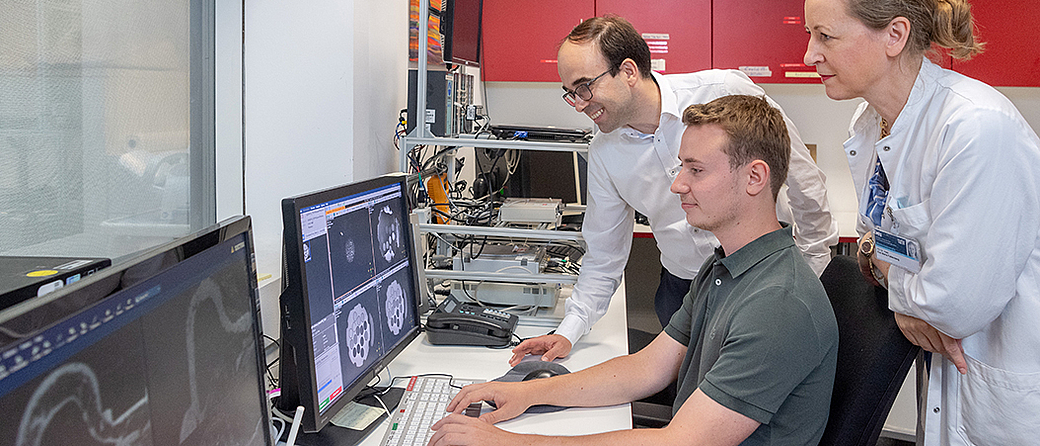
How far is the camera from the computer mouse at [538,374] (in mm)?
1390

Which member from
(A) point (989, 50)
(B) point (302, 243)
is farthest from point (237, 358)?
(A) point (989, 50)

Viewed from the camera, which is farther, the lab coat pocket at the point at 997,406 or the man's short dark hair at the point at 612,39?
the man's short dark hair at the point at 612,39

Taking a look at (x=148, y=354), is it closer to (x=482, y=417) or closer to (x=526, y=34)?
(x=482, y=417)

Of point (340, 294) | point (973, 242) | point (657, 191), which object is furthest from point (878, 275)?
point (340, 294)

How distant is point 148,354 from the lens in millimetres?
564

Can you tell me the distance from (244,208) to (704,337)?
1.21 metres

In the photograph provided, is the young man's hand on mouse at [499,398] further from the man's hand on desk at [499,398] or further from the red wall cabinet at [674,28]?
the red wall cabinet at [674,28]

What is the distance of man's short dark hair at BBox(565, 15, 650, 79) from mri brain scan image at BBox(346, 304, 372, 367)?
863 mm

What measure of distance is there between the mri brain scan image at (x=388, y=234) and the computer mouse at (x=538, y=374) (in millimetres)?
355

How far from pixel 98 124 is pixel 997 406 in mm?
1695

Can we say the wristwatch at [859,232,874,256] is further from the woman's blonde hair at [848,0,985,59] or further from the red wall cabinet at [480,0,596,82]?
the red wall cabinet at [480,0,596,82]

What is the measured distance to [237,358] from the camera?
0.77 m

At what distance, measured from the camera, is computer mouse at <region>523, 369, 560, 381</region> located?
139 centimetres

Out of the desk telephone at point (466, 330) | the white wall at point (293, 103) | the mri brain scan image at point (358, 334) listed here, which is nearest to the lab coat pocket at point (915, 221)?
the desk telephone at point (466, 330)
